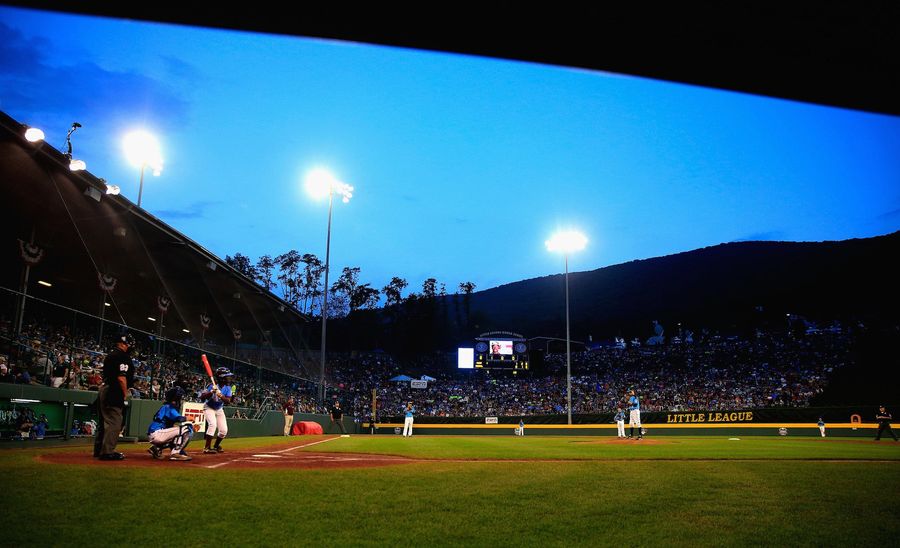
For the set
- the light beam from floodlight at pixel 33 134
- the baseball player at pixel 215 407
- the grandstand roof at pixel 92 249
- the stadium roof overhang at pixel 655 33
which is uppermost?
the light beam from floodlight at pixel 33 134

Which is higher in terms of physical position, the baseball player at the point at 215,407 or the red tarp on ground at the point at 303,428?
the baseball player at the point at 215,407

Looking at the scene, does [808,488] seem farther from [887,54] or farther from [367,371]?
[367,371]

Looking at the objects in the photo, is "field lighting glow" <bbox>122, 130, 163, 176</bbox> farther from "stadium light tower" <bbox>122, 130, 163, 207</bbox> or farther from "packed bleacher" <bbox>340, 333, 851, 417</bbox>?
"packed bleacher" <bbox>340, 333, 851, 417</bbox>

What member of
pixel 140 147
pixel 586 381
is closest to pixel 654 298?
pixel 586 381

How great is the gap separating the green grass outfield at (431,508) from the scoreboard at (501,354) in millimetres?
40693

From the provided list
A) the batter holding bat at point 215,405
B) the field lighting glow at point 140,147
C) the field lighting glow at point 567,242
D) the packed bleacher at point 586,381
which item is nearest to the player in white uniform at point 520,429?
the packed bleacher at point 586,381

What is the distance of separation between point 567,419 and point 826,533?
38.6 metres

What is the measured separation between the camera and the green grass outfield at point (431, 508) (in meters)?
4.47

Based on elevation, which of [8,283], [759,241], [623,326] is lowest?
[8,283]

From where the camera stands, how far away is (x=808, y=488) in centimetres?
757

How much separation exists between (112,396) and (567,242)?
121 feet

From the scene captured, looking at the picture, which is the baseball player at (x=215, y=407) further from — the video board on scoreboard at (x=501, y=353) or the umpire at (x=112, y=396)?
the video board on scoreboard at (x=501, y=353)

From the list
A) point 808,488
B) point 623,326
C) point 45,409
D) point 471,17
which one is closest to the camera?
point 471,17

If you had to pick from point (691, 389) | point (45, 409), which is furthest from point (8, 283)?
point (691, 389)
